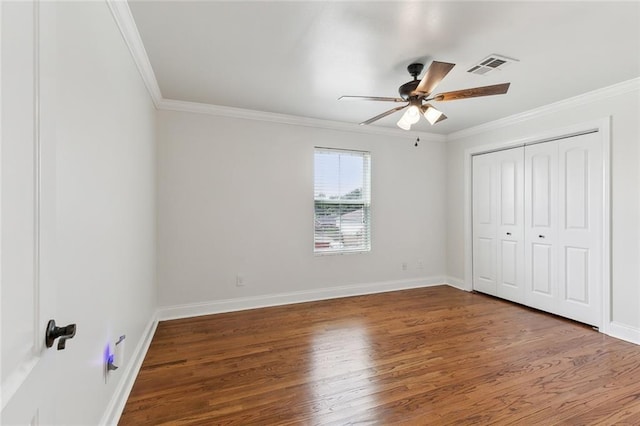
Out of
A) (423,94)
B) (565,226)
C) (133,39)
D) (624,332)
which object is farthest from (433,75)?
(624,332)

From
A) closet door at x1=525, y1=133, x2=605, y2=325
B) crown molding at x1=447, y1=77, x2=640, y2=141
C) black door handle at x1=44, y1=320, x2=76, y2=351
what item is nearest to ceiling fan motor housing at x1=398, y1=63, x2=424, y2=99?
crown molding at x1=447, y1=77, x2=640, y2=141

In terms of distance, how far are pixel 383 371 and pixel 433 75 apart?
2.23 m

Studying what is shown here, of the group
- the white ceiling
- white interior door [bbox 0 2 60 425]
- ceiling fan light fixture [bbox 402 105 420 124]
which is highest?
the white ceiling

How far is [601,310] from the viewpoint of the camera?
3.21m

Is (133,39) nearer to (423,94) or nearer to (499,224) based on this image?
(423,94)

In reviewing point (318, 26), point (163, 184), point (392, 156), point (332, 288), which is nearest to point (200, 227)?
point (163, 184)

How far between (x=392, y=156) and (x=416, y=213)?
0.99 m

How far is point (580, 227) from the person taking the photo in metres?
3.41

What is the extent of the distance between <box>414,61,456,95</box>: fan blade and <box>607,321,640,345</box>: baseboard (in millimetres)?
2995

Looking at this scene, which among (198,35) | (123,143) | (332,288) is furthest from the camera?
(332,288)

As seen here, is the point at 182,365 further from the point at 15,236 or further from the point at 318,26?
the point at 318,26

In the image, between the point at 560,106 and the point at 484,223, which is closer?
the point at 560,106

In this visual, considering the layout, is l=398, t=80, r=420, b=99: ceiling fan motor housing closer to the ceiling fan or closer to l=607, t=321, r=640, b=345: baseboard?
the ceiling fan

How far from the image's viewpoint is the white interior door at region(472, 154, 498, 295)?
443 centimetres
